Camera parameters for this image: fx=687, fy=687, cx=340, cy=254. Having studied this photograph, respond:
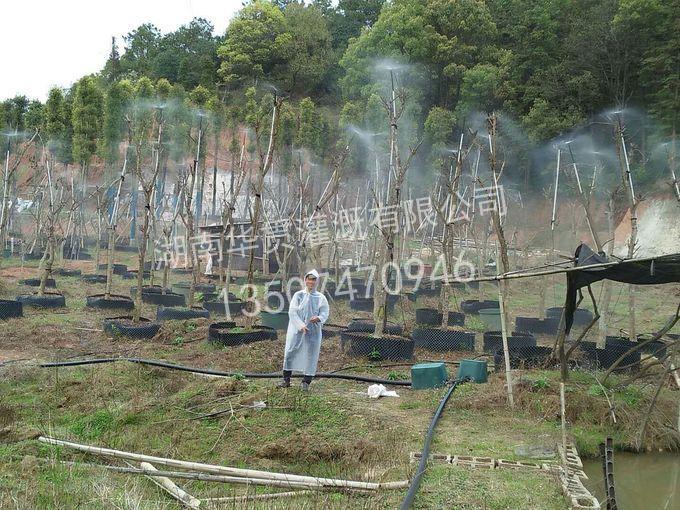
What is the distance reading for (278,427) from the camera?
630 cm

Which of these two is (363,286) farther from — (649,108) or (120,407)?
(649,108)

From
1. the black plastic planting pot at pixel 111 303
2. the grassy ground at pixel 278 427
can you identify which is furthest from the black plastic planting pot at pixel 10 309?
the grassy ground at pixel 278 427

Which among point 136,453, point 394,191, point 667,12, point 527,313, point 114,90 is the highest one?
point 667,12

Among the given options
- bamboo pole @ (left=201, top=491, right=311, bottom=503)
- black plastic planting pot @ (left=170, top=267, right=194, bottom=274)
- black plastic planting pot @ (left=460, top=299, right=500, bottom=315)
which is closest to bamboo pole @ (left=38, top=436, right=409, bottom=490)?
bamboo pole @ (left=201, top=491, right=311, bottom=503)

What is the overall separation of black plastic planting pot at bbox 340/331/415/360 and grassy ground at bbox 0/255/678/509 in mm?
203

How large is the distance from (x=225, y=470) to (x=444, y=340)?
6198mm

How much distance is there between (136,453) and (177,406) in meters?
1.35

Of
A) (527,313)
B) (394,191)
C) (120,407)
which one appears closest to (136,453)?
(120,407)

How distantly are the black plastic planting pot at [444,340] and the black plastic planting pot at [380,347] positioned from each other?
4.10ft

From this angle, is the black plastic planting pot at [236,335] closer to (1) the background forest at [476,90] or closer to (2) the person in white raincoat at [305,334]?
(2) the person in white raincoat at [305,334]

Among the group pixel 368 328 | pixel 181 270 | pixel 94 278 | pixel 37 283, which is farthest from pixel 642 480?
pixel 181 270

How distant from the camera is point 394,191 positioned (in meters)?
11.0

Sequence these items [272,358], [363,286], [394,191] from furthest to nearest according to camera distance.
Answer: [363,286]
[394,191]
[272,358]

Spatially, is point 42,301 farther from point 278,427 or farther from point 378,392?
point 278,427
